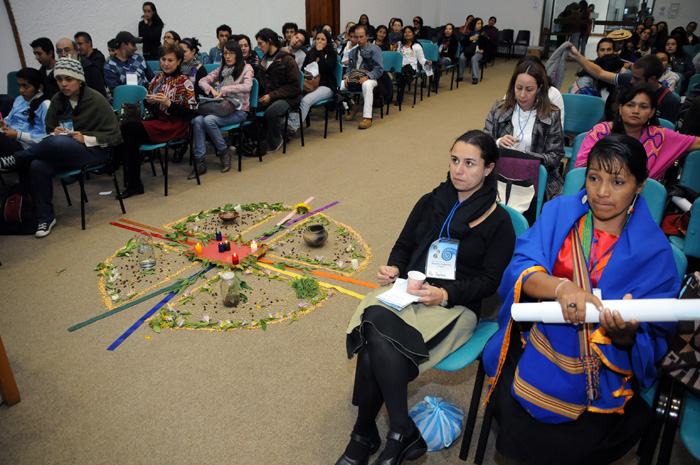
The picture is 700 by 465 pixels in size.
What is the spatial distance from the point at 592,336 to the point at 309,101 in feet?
17.5

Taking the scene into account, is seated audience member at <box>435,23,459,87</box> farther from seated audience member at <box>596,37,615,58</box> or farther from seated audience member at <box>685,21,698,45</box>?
seated audience member at <box>685,21,698,45</box>

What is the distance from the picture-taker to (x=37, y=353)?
8.48ft

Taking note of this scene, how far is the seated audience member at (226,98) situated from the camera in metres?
5.10

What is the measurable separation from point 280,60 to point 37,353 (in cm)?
437

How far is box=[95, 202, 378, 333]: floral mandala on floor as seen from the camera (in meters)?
2.93

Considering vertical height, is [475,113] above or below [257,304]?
above

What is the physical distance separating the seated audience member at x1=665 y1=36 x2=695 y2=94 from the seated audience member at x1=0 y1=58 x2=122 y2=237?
762 centimetres

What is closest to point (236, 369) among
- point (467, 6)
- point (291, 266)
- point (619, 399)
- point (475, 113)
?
point (291, 266)

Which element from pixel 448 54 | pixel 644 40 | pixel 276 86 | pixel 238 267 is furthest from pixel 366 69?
pixel 644 40

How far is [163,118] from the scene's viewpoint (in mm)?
4664

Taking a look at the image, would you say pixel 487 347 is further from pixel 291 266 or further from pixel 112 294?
pixel 112 294

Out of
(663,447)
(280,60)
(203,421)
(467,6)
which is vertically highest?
(467,6)

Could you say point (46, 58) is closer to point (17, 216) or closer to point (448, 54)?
point (17, 216)

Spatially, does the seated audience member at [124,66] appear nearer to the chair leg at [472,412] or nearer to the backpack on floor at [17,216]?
the backpack on floor at [17,216]
